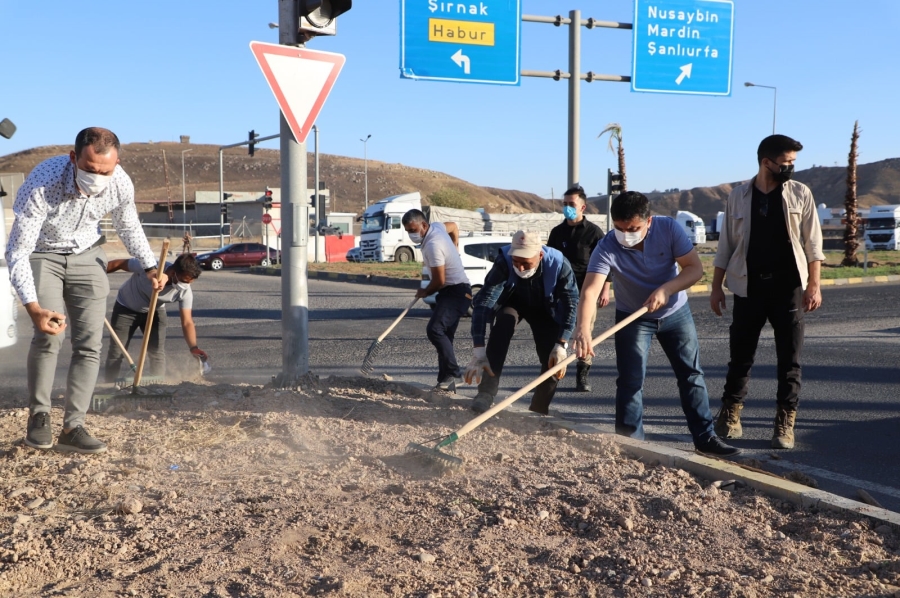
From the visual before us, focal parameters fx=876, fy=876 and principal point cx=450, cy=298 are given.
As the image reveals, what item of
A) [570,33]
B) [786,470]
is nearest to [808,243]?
[786,470]

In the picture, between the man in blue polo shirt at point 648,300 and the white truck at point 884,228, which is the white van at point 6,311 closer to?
the man in blue polo shirt at point 648,300

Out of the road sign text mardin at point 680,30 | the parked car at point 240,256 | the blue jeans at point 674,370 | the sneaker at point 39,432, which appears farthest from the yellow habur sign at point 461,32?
the parked car at point 240,256

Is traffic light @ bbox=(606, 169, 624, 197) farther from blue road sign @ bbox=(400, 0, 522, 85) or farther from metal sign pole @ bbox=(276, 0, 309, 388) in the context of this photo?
metal sign pole @ bbox=(276, 0, 309, 388)

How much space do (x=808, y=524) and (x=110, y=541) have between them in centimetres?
278

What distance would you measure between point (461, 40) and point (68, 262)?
9.84 meters

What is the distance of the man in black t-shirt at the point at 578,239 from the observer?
24.0 ft

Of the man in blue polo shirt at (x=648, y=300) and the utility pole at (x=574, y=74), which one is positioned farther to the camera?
the utility pole at (x=574, y=74)

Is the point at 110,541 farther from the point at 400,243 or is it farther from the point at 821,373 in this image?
the point at 400,243

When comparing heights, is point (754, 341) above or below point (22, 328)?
above

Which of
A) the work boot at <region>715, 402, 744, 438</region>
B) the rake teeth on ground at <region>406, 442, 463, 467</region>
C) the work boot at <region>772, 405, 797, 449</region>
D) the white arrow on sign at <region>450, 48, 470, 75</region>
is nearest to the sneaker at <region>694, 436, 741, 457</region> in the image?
the work boot at <region>772, 405, 797, 449</region>

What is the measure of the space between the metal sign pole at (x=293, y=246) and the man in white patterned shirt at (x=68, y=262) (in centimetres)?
136

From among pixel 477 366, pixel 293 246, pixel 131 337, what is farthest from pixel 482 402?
pixel 131 337

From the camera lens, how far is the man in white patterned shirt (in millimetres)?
4473

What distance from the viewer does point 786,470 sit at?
4863mm
